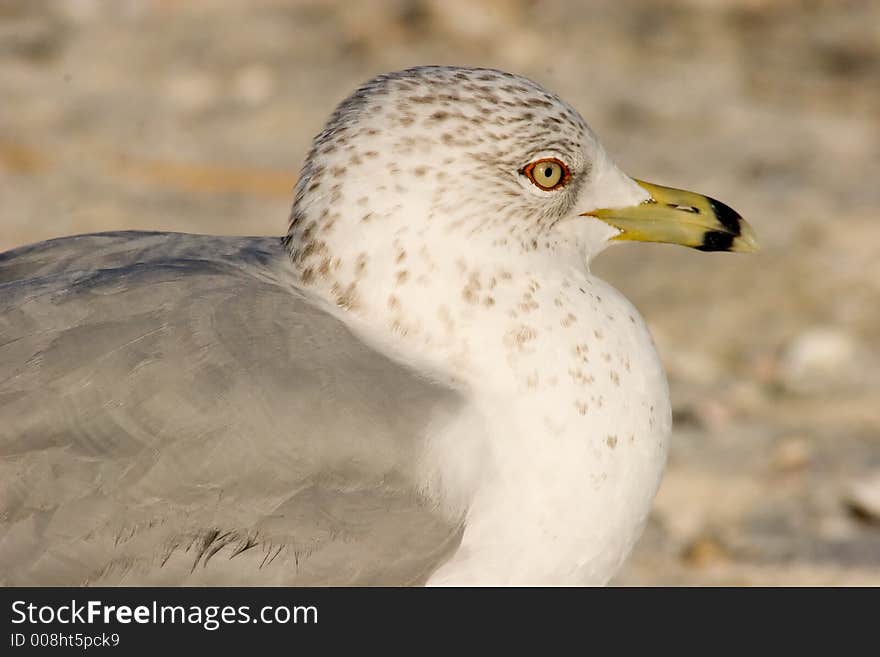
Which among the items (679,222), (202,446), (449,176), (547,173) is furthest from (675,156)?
(202,446)

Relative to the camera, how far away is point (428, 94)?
316 centimetres

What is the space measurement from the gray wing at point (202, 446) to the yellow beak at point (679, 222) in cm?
73

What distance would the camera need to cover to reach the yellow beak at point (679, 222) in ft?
11.1

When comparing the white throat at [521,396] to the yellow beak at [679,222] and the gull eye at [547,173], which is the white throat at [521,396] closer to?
the gull eye at [547,173]

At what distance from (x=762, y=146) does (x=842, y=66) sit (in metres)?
1.10

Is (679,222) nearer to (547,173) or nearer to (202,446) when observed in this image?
(547,173)

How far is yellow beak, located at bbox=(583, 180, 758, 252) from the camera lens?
3.38 m

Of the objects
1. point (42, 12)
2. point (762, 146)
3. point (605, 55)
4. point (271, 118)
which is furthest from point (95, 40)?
point (762, 146)

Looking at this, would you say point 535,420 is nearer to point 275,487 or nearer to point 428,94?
point 275,487

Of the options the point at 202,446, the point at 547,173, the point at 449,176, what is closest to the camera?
the point at 202,446

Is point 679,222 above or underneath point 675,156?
underneath

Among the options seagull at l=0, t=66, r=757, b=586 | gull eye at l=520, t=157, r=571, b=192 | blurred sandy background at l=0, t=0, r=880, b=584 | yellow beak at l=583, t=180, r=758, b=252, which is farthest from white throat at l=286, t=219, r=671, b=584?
blurred sandy background at l=0, t=0, r=880, b=584

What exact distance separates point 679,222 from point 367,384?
93 centimetres

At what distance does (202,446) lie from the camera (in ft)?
9.10
